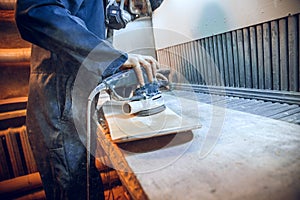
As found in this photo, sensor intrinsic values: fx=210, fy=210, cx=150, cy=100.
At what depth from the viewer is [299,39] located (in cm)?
121

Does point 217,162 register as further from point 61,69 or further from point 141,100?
point 61,69

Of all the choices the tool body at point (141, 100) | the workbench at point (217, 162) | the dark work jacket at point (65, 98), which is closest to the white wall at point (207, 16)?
the workbench at point (217, 162)

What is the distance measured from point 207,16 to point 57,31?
1.52 m

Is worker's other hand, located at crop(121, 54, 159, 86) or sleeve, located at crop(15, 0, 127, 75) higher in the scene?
sleeve, located at crop(15, 0, 127, 75)

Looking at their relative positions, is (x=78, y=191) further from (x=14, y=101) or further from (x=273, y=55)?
(x=273, y=55)

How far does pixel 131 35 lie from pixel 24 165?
6.67 ft

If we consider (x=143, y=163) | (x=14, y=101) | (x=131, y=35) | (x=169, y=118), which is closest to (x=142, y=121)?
(x=169, y=118)

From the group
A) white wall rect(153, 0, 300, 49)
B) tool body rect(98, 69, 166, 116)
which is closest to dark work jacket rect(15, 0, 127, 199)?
tool body rect(98, 69, 166, 116)

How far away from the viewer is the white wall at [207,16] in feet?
4.32

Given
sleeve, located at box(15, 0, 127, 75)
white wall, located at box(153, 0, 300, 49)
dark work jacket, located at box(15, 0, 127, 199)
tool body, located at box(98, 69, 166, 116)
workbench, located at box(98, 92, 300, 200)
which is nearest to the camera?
workbench, located at box(98, 92, 300, 200)

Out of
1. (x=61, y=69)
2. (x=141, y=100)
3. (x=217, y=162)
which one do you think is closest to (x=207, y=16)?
(x=141, y=100)

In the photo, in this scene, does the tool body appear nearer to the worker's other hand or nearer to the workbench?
the worker's other hand

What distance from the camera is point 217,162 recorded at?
0.65 meters

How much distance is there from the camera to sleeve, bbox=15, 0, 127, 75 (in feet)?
2.46
